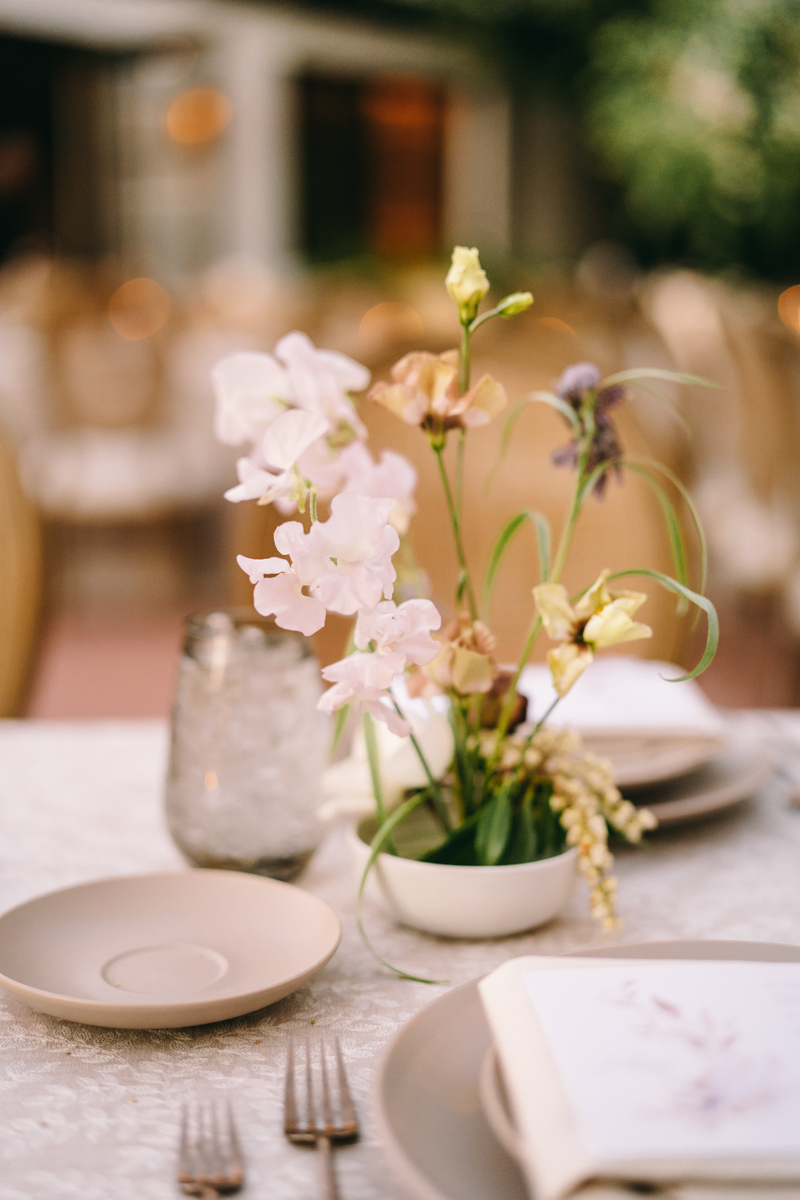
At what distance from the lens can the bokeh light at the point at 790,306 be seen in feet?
13.6

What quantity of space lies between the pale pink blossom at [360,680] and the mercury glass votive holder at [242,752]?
175 mm

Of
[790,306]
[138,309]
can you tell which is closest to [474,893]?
[138,309]

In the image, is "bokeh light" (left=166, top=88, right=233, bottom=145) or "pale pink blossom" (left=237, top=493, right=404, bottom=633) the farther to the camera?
"bokeh light" (left=166, top=88, right=233, bottom=145)

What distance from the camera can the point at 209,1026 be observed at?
447 mm

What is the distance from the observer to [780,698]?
2930 mm

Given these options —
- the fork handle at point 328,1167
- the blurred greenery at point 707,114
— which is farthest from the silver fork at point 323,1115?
the blurred greenery at point 707,114

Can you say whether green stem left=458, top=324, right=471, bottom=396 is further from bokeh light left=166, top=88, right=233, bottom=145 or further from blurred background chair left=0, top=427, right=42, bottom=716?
bokeh light left=166, top=88, right=233, bottom=145

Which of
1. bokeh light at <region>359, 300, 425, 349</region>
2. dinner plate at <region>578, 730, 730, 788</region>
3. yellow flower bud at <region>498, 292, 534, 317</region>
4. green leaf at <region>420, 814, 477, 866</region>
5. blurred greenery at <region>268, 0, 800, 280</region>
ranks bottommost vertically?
dinner plate at <region>578, 730, 730, 788</region>

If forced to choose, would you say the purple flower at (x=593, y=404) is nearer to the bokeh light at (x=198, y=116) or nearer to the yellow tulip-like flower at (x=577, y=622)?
the yellow tulip-like flower at (x=577, y=622)

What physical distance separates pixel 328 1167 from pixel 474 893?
176 millimetres

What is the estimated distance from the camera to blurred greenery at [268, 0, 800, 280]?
4211mm

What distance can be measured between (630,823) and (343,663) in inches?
7.7

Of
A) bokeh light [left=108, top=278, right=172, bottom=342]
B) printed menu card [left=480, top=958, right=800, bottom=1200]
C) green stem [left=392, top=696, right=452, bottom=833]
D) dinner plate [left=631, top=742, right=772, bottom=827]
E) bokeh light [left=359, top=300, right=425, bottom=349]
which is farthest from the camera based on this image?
bokeh light [left=108, top=278, right=172, bottom=342]

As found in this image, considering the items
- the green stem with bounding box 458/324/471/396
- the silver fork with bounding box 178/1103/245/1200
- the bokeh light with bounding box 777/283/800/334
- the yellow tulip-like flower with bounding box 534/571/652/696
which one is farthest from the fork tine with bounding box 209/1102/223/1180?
the bokeh light with bounding box 777/283/800/334
